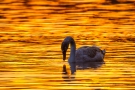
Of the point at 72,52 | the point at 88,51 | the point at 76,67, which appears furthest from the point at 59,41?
the point at 76,67

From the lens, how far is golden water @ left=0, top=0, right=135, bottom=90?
73.8 ft

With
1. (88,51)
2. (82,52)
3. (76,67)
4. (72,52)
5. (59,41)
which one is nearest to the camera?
(76,67)

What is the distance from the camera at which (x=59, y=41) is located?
1160 inches

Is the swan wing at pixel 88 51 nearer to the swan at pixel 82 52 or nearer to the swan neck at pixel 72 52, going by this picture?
the swan at pixel 82 52

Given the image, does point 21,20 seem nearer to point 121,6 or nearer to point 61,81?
point 121,6

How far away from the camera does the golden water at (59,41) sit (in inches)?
886

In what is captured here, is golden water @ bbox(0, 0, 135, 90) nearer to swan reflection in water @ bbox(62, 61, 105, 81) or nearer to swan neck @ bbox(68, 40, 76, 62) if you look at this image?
swan reflection in water @ bbox(62, 61, 105, 81)

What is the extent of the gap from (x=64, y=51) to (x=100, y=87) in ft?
17.3

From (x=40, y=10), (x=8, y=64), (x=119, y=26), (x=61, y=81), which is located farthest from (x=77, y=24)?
(x=61, y=81)

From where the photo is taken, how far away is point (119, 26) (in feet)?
109

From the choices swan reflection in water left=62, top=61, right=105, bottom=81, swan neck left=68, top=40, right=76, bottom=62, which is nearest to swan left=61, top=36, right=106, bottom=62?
swan neck left=68, top=40, right=76, bottom=62

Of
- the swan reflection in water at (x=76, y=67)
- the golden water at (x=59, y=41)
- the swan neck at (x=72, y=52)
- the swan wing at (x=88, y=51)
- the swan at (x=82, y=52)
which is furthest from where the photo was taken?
the swan wing at (x=88, y=51)

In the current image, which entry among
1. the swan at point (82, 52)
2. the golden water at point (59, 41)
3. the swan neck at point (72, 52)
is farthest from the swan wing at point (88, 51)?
the golden water at point (59, 41)

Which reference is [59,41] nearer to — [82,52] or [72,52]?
[82,52]
